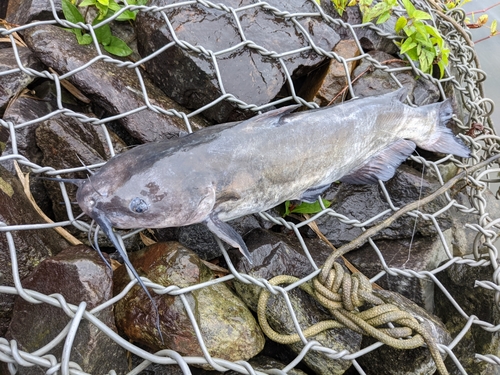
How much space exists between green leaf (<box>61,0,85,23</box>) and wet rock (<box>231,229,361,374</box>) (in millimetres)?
1895

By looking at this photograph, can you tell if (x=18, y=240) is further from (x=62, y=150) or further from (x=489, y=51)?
(x=489, y=51)

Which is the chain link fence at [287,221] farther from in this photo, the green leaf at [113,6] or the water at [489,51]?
the water at [489,51]

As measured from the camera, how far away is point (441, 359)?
2.12 meters

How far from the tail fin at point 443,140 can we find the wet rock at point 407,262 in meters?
0.65

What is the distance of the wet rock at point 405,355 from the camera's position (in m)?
2.23

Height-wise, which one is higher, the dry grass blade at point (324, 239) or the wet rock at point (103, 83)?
the wet rock at point (103, 83)

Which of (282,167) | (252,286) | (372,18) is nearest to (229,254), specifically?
(252,286)

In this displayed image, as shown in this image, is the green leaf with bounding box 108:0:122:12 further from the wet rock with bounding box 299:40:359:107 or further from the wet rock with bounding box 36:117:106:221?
the wet rock with bounding box 299:40:359:107

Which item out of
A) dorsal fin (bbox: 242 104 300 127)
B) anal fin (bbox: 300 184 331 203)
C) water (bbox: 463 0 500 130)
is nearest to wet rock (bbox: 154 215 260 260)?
anal fin (bbox: 300 184 331 203)

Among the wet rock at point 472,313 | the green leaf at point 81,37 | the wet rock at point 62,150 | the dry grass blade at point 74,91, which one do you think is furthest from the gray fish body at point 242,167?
the green leaf at point 81,37

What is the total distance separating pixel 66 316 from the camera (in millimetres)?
1797

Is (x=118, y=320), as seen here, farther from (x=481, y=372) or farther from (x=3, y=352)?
(x=481, y=372)

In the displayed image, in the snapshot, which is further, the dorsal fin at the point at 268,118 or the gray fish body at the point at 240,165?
the dorsal fin at the point at 268,118

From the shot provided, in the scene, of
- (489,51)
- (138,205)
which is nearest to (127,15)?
(138,205)
